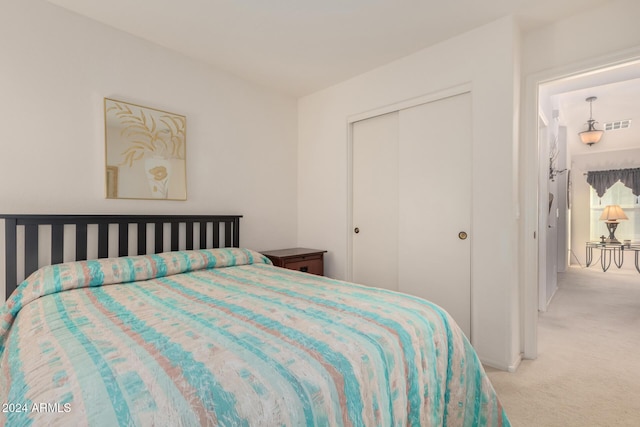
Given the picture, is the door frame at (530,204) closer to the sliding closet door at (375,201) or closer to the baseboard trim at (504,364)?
the baseboard trim at (504,364)

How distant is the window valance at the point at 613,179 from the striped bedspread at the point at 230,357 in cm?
713

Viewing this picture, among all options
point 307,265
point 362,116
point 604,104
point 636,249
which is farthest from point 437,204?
point 636,249

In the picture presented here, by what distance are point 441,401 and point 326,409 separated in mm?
707

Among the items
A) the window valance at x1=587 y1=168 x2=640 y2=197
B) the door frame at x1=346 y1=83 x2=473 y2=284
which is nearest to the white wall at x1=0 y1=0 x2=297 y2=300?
the door frame at x1=346 y1=83 x2=473 y2=284

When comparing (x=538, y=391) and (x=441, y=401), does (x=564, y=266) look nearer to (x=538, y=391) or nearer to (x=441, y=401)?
(x=538, y=391)

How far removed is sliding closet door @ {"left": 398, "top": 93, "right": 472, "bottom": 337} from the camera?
243cm

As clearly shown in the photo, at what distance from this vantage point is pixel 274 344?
99 cm

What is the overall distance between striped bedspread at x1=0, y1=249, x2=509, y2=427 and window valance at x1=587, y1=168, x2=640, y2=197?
23.4ft

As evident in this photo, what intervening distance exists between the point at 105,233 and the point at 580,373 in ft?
11.2

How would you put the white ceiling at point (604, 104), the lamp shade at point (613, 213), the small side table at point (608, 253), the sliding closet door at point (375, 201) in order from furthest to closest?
the lamp shade at point (613, 213)
the small side table at point (608, 253)
the sliding closet door at point (375, 201)
the white ceiling at point (604, 104)

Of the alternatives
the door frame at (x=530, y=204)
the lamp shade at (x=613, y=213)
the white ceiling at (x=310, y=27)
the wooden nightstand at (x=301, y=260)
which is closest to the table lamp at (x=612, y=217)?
the lamp shade at (x=613, y=213)

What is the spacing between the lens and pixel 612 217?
6051 millimetres

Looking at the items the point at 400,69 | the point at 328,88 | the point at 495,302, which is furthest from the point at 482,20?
the point at 495,302

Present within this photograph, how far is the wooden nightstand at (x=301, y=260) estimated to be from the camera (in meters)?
2.94
